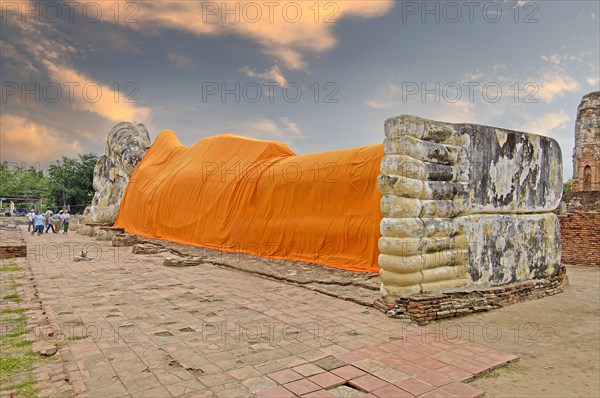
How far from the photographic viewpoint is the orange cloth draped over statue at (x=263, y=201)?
29.1 ft

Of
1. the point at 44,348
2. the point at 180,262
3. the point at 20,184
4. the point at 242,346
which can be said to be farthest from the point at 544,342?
the point at 20,184

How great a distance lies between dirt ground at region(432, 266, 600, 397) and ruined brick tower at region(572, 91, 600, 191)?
17682 mm

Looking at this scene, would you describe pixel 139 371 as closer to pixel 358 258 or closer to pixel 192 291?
pixel 192 291

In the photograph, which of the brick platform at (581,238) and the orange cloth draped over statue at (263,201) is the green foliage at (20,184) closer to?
the orange cloth draped over statue at (263,201)

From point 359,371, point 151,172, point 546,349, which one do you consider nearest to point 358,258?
point 546,349

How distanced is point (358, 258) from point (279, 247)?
2.33 metres

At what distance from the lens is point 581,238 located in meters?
10.8

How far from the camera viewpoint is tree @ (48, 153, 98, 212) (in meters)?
31.1

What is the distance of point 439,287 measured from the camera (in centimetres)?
549

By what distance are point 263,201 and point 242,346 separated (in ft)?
23.7

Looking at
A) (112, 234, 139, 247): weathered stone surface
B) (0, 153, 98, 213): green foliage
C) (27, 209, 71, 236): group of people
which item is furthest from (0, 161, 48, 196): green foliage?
(112, 234, 139, 247): weathered stone surface

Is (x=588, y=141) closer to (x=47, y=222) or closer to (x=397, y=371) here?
(x=397, y=371)

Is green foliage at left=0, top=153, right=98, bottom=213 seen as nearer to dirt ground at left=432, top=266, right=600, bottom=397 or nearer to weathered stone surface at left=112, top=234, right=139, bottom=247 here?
weathered stone surface at left=112, top=234, right=139, bottom=247

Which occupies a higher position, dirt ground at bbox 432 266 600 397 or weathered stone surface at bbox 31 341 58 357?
weathered stone surface at bbox 31 341 58 357
